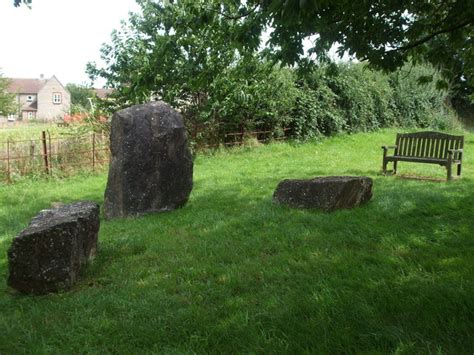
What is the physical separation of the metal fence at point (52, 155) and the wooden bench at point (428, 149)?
7448mm

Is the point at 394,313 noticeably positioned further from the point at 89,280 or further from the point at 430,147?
the point at 430,147

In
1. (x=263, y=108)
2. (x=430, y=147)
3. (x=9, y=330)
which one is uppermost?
(x=263, y=108)

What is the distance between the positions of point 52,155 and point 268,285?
9.17 meters

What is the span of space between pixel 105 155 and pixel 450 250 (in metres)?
9.92

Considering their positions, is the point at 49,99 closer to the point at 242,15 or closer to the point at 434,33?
the point at 242,15

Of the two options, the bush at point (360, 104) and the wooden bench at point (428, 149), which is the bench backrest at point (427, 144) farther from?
the bush at point (360, 104)

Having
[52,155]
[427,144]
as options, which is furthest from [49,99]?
[427,144]

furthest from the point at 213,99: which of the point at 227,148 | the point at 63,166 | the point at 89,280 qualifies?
the point at 89,280

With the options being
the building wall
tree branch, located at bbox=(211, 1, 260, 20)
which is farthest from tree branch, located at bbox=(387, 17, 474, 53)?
the building wall

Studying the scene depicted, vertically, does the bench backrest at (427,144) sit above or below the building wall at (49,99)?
below

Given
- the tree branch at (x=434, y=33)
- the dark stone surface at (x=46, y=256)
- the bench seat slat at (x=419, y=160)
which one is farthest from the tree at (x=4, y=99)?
the tree branch at (x=434, y=33)

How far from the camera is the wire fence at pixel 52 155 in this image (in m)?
11.0

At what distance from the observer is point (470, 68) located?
6.39 metres

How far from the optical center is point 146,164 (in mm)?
7305
